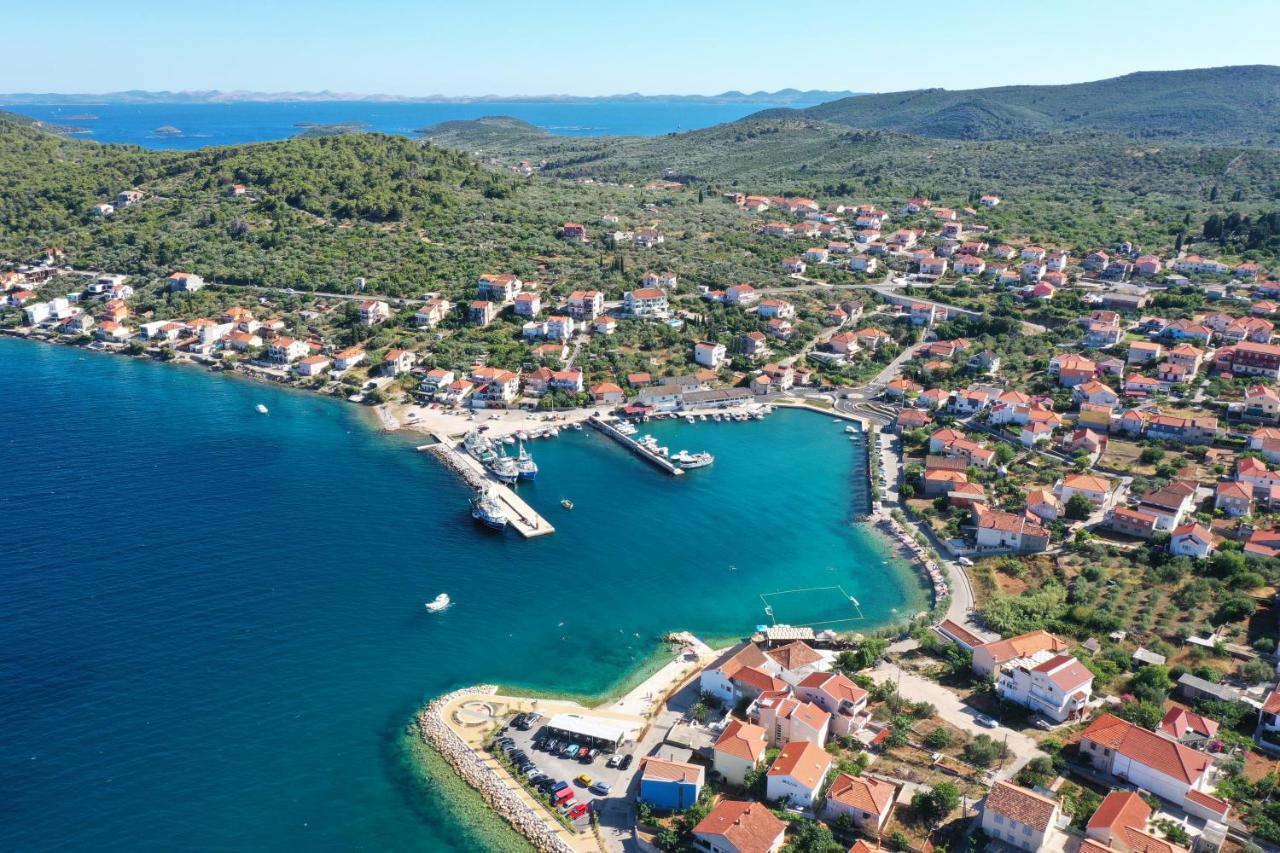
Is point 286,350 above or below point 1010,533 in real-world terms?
above

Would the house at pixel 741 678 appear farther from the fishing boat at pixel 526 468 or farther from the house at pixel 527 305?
the house at pixel 527 305

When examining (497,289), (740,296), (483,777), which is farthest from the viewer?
(740,296)

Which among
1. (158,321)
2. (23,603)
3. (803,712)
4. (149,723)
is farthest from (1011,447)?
(158,321)

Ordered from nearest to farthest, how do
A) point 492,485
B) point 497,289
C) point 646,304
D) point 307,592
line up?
1. point 307,592
2. point 492,485
3. point 646,304
4. point 497,289

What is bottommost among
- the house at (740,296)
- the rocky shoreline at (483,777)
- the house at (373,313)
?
the rocky shoreline at (483,777)

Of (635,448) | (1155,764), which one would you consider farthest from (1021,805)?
(635,448)

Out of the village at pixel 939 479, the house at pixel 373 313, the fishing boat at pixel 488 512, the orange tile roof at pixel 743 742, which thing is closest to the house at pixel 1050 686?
the village at pixel 939 479

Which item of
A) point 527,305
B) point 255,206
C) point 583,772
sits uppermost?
point 255,206

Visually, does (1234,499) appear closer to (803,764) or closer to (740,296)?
(803,764)
